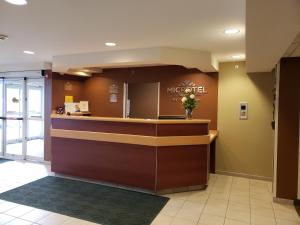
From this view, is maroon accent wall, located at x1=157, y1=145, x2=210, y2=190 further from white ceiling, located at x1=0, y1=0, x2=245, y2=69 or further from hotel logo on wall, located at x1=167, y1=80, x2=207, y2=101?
white ceiling, located at x1=0, y1=0, x2=245, y2=69

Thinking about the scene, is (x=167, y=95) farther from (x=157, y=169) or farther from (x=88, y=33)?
(x=88, y=33)

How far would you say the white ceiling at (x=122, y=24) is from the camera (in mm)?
2371

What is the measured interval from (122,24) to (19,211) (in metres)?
2.93

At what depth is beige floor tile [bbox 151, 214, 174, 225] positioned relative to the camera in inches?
119

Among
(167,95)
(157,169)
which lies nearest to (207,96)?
(167,95)

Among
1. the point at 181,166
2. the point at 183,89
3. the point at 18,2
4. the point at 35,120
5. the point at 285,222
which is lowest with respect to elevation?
the point at 285,222

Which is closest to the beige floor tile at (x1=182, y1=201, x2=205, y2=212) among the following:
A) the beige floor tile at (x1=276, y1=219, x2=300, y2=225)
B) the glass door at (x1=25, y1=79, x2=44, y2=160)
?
the beige floor tile at (x1=276, y1=219, x2=300, y2=225)

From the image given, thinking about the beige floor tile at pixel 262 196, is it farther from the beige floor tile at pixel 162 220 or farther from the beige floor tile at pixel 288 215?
the beige floor tile at pixel 162 220

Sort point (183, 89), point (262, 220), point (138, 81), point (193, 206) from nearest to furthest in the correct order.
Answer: point (262, 220) → point (193, 206) → point (183, 89) → point (138, 81)

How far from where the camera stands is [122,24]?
293 cm

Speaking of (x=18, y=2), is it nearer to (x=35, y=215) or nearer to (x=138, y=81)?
(x=35, y=215)

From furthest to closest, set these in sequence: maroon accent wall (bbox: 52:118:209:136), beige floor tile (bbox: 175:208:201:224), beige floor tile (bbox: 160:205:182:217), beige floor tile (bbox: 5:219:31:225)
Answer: maroon accent wall (bbox: 52:118:209:136) < beige floor tile (bbox: 160:205:182:217) < beige floor tile (bbox: 175:208:201:224) < beige floor tile (bbox: 5:219:31:225)

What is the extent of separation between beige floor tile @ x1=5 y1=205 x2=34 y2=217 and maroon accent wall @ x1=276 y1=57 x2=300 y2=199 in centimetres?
386

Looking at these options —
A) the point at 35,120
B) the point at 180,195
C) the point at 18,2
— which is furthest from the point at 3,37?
the point at 180,195
